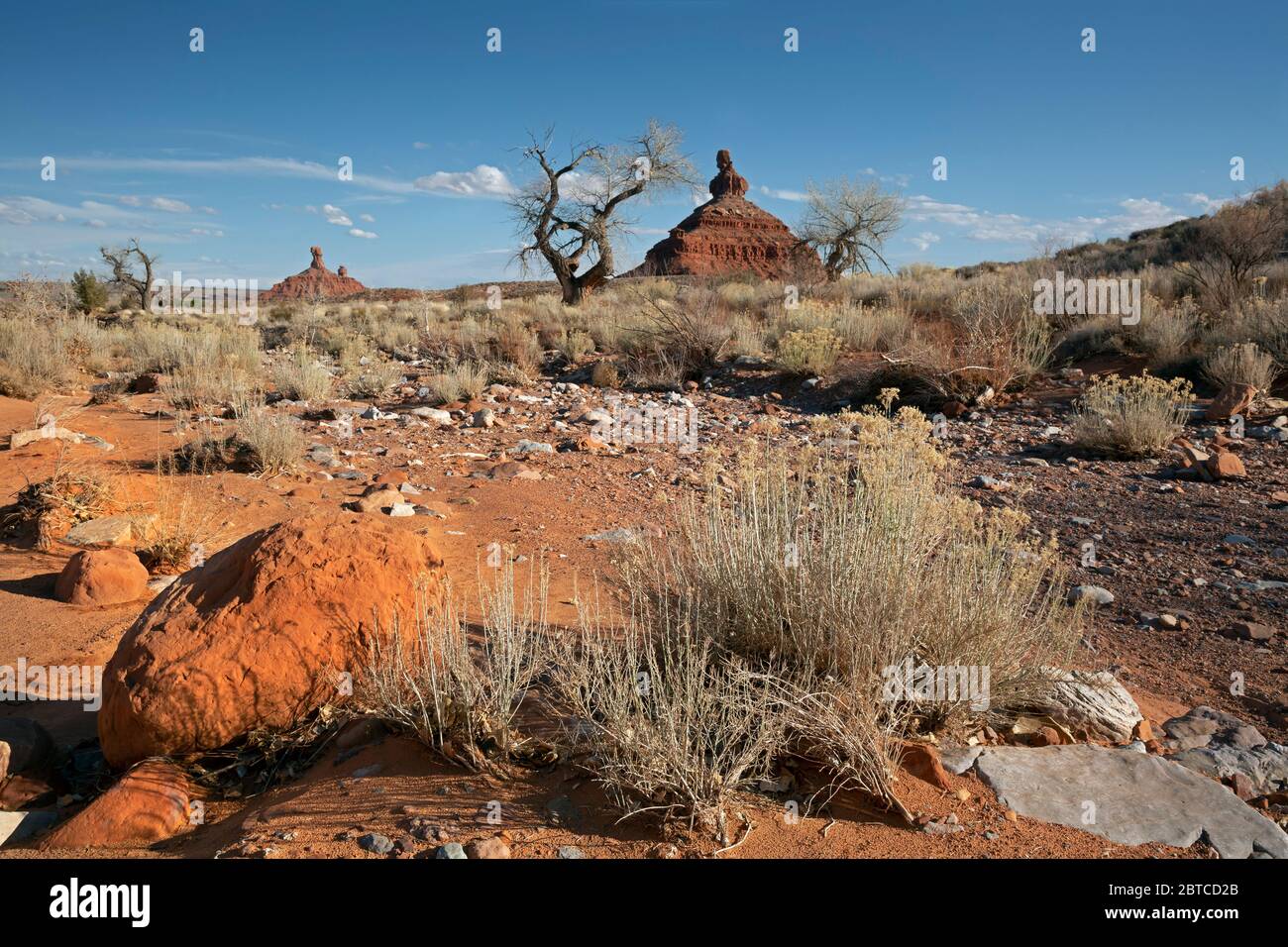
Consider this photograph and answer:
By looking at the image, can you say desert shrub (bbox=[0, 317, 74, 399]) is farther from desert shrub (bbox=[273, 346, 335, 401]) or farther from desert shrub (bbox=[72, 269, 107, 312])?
desert shrub (bbox=[72, 269, 107, 312])

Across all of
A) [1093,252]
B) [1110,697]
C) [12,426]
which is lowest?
[1110,697]

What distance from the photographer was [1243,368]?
8523mm

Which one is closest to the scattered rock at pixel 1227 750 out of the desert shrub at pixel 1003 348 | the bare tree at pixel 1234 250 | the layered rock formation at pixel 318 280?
the desert shrub at pixel 1003 348

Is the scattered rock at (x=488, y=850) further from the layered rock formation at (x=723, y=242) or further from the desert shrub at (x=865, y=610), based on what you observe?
the layered rock formation at (x=723, y=242)

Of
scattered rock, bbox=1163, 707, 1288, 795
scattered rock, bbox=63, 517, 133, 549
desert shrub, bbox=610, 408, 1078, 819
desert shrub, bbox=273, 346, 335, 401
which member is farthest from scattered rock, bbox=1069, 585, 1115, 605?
desert shrub, bbox=273, 346, 335, 401

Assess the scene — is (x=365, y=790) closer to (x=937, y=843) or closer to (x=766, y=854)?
(x=766, y=854)

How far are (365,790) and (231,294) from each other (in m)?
34.2

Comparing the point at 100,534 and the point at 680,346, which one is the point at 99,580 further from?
the point at 680,346

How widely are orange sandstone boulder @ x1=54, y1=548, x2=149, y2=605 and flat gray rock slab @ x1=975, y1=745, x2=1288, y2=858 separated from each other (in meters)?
4.63

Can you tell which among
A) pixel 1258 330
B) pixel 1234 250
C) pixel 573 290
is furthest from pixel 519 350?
pixel 1234 250

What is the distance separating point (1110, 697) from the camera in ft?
10.8

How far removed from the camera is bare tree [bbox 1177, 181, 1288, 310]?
12523 millimetres
